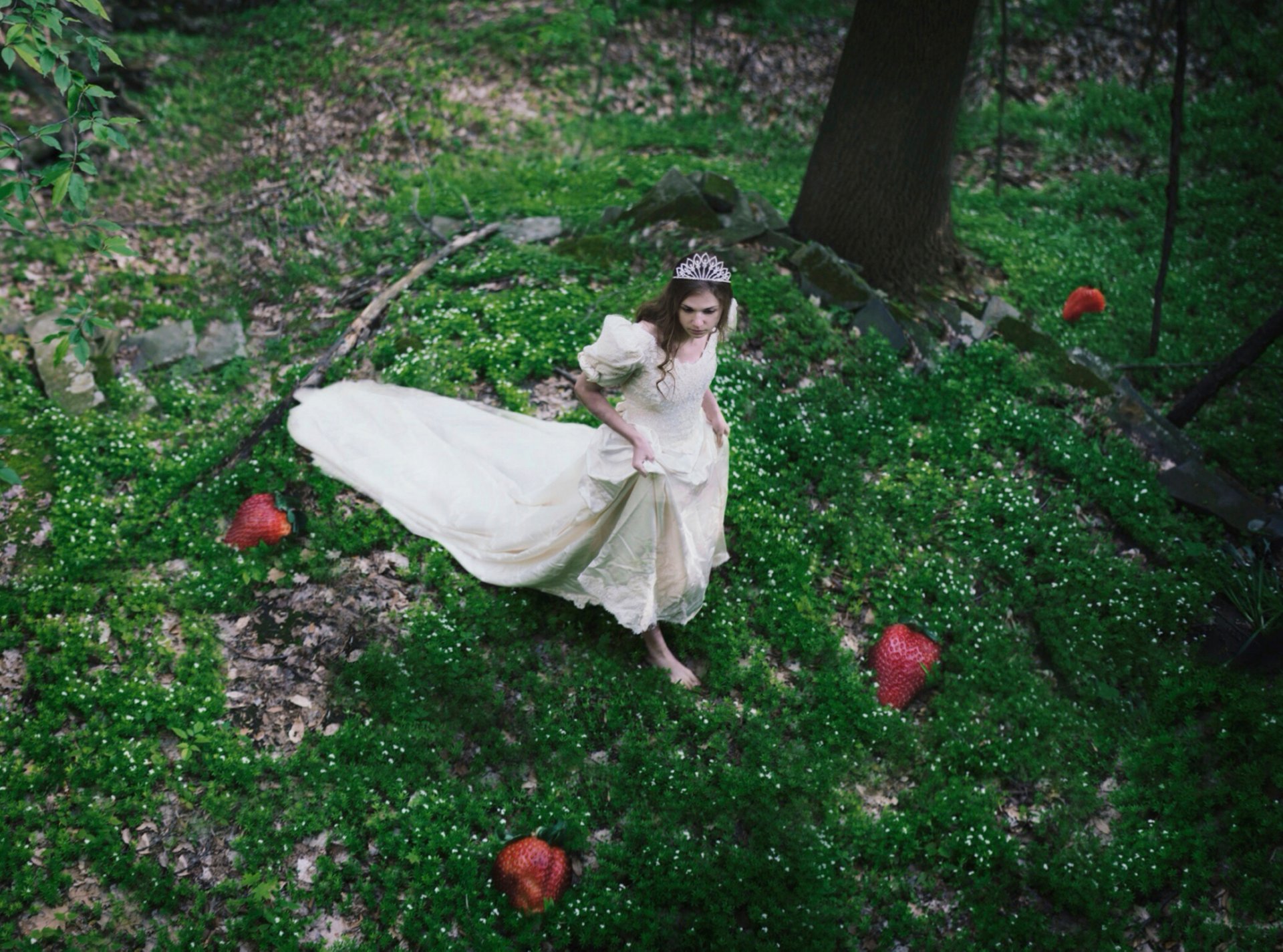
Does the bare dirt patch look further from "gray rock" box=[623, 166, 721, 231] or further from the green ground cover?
"gray rock" box=[623, 166, 721, 231]

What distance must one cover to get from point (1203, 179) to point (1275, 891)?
10628 mm

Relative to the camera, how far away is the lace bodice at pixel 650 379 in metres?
4.38

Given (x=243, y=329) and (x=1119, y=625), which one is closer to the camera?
(x=1119, y=625)

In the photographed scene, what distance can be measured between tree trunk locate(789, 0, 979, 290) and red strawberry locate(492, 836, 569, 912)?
21.7 feet

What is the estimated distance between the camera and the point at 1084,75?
13.7m

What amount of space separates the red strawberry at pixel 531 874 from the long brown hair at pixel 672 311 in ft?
8.89

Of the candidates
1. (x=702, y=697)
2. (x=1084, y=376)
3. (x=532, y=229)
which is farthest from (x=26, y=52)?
(x=1084, y=376)

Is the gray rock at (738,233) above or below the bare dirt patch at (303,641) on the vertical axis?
above

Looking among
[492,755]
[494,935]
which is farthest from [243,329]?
[494,935]

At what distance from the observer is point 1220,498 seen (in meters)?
6.70

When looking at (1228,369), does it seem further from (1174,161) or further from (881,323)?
(881,323)

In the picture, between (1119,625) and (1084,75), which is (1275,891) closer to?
(1119,625)

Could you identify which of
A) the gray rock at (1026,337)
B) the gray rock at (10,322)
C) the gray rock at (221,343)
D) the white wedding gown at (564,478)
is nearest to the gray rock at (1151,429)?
the gray rock at (1026,337)

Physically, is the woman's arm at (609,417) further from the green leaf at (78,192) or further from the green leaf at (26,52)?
the green leaf at (26,52)
